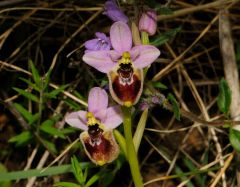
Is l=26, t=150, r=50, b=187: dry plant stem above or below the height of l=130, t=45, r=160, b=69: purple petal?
below

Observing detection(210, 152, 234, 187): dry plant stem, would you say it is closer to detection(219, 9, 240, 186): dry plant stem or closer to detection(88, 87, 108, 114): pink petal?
detection(219, 9, 240, 186): dry plant stem

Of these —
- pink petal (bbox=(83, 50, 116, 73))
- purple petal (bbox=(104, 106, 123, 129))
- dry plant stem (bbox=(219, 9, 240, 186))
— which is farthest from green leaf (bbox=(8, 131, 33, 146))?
dry plant stem (bbox=(219, 9, 240, 186))

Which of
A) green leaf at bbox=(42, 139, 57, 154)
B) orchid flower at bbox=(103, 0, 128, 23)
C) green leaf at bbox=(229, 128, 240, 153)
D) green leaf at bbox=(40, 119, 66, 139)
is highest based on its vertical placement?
orchid flower at bbox=(103, 0, 128, 23)

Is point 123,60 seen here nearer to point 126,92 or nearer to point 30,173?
point 126,92

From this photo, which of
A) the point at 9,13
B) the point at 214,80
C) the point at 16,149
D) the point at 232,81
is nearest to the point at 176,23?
the point at 214,80

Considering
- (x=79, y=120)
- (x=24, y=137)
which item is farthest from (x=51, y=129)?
(x=79, y=120)

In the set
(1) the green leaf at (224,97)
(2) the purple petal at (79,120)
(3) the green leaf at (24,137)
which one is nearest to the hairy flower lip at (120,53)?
(2) the purple petal at (79,120)
